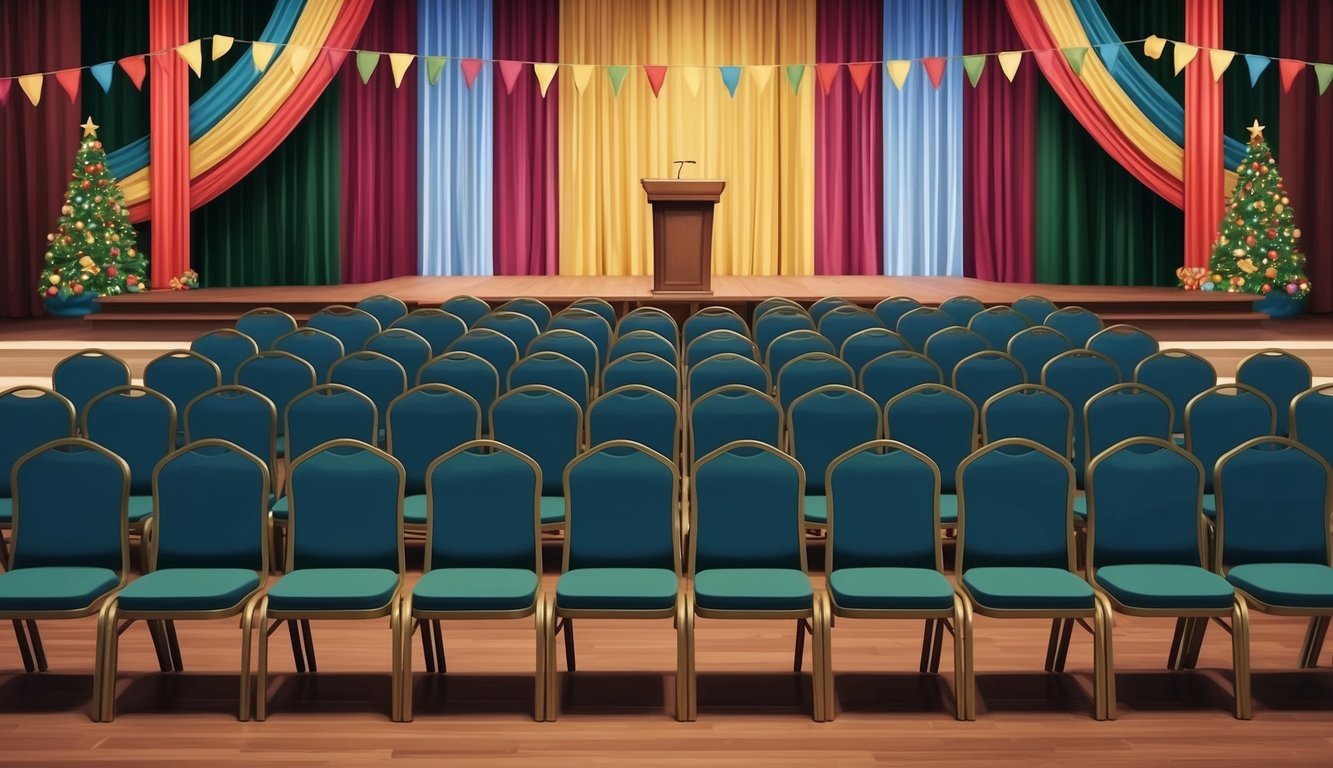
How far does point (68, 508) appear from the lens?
209 inches

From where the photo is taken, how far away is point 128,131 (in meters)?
15.5

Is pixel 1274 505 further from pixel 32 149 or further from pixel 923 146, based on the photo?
pixel 32 149

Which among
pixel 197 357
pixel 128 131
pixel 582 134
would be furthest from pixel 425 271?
pixel 197 357

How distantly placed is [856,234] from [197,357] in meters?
10.6

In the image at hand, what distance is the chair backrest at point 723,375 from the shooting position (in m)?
7.32

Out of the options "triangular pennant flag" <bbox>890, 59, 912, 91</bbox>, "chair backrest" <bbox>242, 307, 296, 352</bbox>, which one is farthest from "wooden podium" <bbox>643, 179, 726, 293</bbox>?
"triangular pennant flag" <bbox>890, 59, 912, 91</bbox>

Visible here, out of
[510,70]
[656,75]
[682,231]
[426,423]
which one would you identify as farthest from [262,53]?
[426,423]

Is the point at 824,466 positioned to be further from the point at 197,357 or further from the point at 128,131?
the point at 128,131

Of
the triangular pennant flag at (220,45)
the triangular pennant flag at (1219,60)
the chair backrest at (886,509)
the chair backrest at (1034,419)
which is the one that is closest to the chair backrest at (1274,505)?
the chair backrest at (886,509)

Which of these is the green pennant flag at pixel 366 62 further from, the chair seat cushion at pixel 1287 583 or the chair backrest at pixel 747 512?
the chair seat cushion at pixel 1287 583

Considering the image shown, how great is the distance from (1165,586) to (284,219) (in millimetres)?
12608

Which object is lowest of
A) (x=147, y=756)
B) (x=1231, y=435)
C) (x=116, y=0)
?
(x=147, y=756)

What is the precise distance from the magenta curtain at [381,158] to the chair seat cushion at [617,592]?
11706 millimetres

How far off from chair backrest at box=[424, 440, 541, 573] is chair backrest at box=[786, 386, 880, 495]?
5.21 feet
